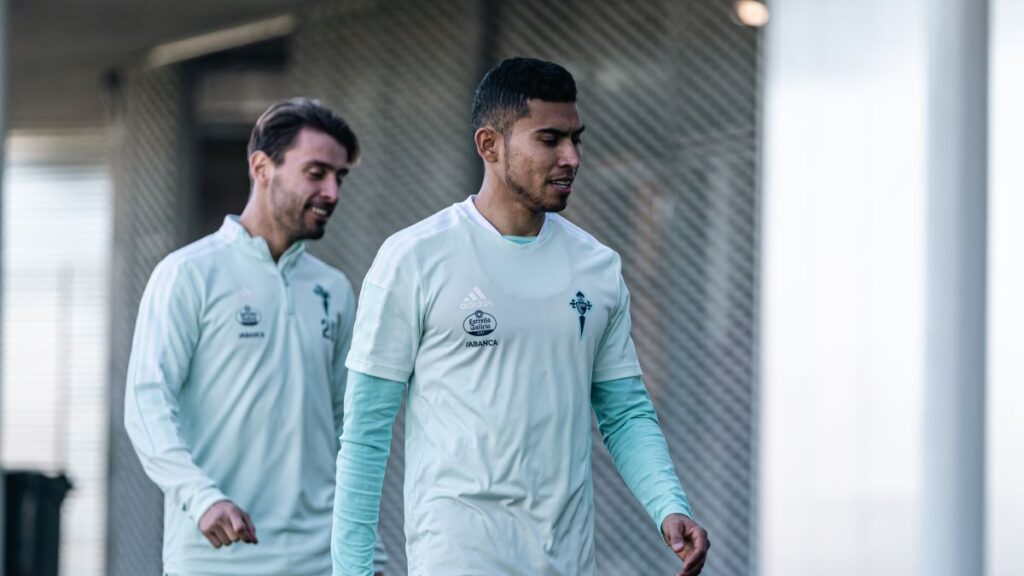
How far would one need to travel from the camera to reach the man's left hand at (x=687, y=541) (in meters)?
3.41

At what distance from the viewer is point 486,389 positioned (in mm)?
3516

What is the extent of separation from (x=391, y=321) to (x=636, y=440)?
641 millimetres

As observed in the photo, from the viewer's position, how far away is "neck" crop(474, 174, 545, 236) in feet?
12.0

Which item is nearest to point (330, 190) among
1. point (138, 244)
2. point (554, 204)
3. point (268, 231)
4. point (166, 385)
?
point (268, 231)

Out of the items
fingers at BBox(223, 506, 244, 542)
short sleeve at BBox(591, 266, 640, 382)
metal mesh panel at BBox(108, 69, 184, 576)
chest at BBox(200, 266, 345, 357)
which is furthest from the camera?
metal mesh panel at BBox(108, 69, 184, 576)

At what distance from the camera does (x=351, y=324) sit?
16.9 ft

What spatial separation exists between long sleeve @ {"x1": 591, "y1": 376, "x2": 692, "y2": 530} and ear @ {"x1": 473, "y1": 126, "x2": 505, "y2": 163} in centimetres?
58

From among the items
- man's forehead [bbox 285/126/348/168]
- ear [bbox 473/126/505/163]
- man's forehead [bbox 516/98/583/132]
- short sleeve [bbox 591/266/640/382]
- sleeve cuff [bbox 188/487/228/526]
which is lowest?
sleeve cuff [bbox 188/487/228/526]

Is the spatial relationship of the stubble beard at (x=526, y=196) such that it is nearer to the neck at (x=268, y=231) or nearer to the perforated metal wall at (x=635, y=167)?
the neck at (x=268, y=231)

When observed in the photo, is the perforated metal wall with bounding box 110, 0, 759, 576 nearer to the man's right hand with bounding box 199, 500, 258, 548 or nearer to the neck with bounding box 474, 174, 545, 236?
the man's right hand with bounding box 199, 500, 258, 548

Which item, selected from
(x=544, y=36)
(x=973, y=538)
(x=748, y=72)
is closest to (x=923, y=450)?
(x=973, y=538)

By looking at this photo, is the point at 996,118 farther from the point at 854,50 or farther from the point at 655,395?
the point at 655,395

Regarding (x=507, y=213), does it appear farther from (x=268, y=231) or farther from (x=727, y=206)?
(x=727, y=206)

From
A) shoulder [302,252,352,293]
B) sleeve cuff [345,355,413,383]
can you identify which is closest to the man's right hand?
sleeve cuff [345,355,413,383]
